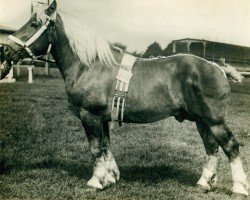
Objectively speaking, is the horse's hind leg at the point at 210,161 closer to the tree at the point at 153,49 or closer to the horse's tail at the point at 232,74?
the horse's tail at the point at 232,74

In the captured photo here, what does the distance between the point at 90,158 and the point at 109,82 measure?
71.2 inches

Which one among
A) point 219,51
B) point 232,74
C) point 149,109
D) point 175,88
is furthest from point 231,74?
point 219,51

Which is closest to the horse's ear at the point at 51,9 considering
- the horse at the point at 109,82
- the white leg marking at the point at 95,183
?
the horse at the point at 109,82

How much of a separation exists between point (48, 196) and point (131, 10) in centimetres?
343

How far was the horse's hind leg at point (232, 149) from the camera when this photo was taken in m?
4.16

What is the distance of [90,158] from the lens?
5648 mm

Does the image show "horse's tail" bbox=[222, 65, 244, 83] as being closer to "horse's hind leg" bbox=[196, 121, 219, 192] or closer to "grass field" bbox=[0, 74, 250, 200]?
"horse's hind leg" bbox=[196, 121, 219, 192]

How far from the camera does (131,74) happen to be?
4.39 metres

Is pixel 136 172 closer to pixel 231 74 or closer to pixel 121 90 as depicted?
pixel 121 90

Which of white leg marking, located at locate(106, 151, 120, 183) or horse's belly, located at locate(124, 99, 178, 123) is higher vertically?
horse's belly, located at locate(124, 99, 178, 123)

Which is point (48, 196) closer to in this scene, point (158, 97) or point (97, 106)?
point (97, 106)

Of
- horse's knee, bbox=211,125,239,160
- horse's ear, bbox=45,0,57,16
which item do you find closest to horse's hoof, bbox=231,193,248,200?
horse's knee, bbox=211,125,239,160

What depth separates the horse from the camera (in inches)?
165

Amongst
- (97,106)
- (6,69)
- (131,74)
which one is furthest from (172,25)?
(6,69)
